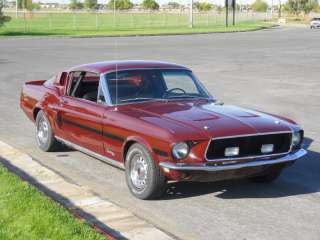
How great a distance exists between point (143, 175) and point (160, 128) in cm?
60

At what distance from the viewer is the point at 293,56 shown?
30.2 meters

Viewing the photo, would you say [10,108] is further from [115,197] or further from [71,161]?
[115,197]

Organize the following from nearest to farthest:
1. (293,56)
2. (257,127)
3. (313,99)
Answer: (257,127) → (313,99) → (293,56)

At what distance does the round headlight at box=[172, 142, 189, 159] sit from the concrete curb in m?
0.73

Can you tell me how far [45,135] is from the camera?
8.93m

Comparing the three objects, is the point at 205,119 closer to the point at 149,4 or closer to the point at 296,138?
the point at 296,138

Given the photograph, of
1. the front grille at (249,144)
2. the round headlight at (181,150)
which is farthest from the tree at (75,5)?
the round headlight at (181,150)

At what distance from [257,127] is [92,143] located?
2124 mm

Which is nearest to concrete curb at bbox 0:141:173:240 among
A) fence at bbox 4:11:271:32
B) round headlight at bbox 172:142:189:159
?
round headlight at bbox 172:142:189:159

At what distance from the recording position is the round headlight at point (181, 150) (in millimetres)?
6147

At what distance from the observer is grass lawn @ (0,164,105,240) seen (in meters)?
5.19

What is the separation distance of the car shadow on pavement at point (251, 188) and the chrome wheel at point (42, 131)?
2.51 metres

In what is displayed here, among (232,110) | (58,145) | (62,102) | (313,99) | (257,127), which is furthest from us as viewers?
(313,99)

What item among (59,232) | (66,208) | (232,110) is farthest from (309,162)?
(59,232)
